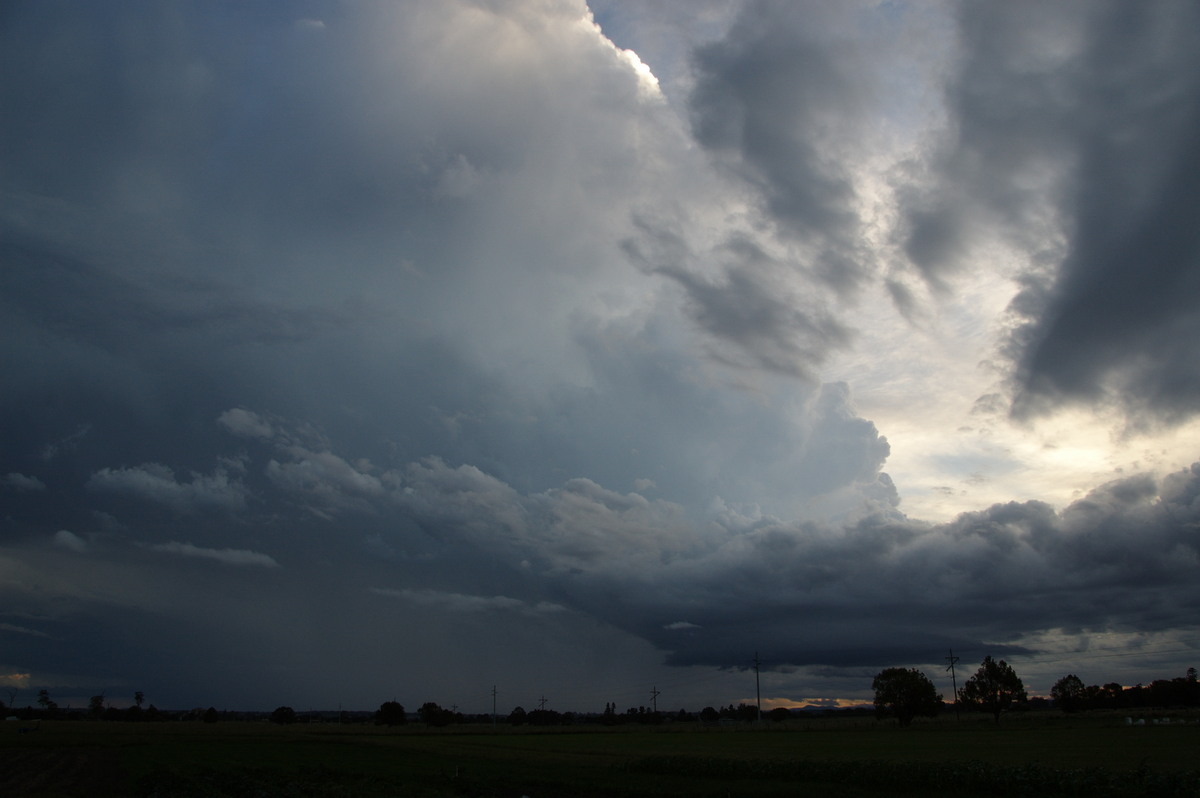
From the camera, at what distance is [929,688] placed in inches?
6491

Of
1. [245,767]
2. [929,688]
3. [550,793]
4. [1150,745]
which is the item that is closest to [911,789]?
[550,793]

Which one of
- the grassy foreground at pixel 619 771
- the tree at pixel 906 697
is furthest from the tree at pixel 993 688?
the grassy foreground at pixel 619 771

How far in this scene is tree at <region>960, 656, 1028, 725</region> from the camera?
605 feet

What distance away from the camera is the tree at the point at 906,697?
16175cm

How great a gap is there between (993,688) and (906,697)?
41739 mm

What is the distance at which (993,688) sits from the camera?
7347 inches

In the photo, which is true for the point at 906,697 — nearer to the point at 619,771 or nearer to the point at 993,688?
the point at 993,688

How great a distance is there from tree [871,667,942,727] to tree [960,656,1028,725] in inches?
1095

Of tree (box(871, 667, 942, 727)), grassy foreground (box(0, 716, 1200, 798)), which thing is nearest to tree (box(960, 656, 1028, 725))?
tree (box(871, 667, 942, 727))

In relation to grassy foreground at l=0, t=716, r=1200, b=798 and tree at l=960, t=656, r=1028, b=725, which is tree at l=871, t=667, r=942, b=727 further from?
grassy foreground at l=0, t=716, r=1200, b=798

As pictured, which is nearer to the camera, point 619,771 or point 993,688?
point 619,771

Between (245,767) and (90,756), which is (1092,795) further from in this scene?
(90,756)

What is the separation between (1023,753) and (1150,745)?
1602cm

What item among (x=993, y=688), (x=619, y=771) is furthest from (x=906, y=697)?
(x=619, y=771)
